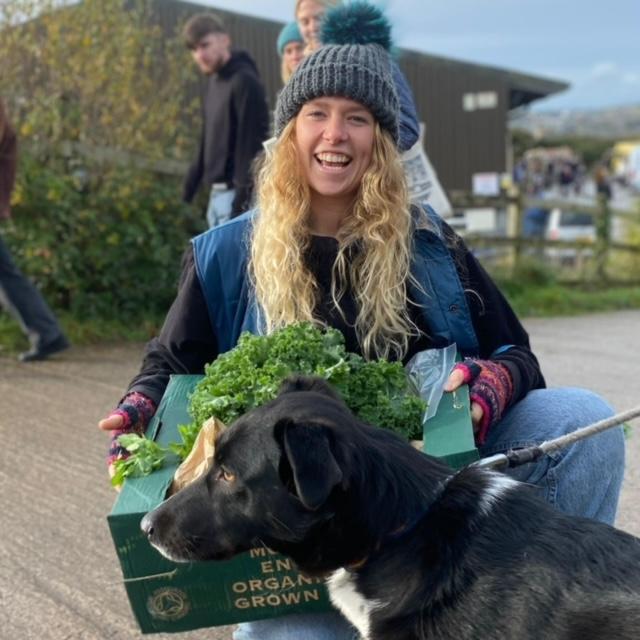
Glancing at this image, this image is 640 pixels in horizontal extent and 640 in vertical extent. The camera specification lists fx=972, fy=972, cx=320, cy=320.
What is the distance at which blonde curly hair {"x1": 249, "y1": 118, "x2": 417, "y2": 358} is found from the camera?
10.9ft

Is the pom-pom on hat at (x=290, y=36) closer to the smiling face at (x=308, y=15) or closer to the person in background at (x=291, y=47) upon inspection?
the person in background at (x=291, y=47)

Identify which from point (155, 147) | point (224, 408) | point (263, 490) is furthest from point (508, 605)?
point (155, 147)

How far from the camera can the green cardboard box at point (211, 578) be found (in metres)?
2.78

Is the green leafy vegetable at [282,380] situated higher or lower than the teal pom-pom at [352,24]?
lower

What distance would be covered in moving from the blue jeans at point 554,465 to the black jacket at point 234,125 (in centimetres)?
428

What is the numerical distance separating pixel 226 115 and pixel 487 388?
4938 millimetres

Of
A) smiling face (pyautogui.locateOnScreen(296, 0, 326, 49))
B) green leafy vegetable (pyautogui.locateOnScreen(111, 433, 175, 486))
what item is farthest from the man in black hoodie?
green leafy vegetable (pyautogui.locateOnScreen(111, 433, 175, 486))

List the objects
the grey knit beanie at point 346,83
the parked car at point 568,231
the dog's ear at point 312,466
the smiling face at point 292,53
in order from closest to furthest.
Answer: the dog's ear at point 312,466, the grey knit beanie at point 346,83, the smiling face at point 292,53, the parked car at point 568,231

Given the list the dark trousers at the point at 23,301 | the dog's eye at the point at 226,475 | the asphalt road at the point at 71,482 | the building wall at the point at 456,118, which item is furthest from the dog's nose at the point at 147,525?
the building wall at the point at 456,118

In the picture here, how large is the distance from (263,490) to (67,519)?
245 centimetres

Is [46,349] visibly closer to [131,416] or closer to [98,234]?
[98,234]

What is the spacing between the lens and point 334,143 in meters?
3.43

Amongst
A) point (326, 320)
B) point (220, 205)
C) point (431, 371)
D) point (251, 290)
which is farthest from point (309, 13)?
point (431, 371)

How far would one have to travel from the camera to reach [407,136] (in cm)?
488
